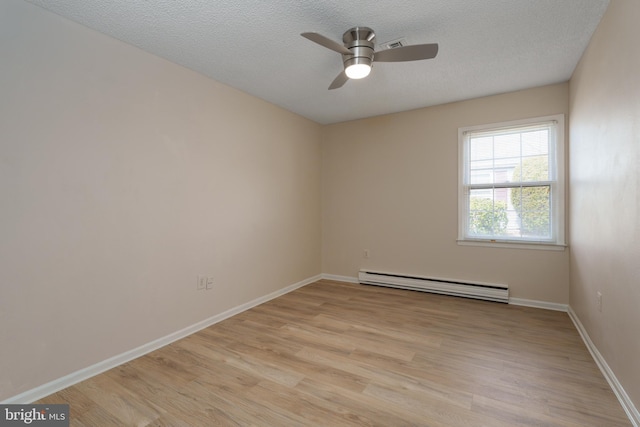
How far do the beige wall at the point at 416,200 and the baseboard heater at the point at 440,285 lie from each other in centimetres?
9

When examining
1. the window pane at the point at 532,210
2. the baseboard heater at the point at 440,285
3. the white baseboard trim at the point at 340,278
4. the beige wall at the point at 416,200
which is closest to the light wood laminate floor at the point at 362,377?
the baseboard heater at the point at 440,285

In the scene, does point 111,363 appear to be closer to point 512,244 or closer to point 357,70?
point 357,70

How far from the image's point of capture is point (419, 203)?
4.18m

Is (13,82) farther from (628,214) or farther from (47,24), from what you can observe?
(628,214)

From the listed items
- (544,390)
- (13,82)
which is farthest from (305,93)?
(544,390)

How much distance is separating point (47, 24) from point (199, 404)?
2664mm

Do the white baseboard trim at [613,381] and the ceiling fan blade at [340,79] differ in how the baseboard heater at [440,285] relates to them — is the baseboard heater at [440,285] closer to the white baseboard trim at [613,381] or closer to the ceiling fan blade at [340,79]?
the white baseboard trim at [613,381]

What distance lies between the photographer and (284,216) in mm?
4145

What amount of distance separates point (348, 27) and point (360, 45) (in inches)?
6.1

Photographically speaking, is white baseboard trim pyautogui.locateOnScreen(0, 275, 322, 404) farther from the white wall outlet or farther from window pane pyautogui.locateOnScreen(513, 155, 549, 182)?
window pane pyautogui.locateOnScreen(513, 155, 549, 182)

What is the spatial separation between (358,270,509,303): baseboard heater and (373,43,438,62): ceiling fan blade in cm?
287

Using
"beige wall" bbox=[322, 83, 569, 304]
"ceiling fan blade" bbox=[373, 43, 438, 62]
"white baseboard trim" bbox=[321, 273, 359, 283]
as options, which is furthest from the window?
"ceiling fan blade" bbox=[373, 43, 438, 62]

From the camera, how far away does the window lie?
3391 mm

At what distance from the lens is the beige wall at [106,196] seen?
1847 mm
